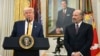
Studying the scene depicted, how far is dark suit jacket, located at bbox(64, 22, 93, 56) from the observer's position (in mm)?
3748

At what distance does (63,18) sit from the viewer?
252 inches

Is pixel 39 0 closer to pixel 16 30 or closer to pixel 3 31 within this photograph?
pixel 3 31

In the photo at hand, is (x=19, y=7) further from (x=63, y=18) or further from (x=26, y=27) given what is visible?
(x=26, y=27)

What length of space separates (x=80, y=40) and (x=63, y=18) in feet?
8.73

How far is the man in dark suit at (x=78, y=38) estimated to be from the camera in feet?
12.3

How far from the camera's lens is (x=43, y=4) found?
6465mm

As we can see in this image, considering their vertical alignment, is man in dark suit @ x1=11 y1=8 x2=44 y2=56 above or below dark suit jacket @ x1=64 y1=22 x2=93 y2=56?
above

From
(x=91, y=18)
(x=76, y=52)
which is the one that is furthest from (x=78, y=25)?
(x=91, y=18)

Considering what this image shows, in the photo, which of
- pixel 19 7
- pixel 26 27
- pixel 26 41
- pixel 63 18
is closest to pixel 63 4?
pixel 63 18

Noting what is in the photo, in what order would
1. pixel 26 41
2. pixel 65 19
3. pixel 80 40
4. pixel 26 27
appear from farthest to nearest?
1. pixel 65 19
2. pixel 80 40
3. pixel 26 27
4. pixel 26 41

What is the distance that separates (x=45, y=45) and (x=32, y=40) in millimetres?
211

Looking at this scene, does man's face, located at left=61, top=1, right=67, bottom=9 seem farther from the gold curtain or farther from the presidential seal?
A: the presidential seal

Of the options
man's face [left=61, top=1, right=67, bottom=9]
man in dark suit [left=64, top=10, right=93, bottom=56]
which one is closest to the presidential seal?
man in dark suit [left=64, top=10, right=93, bottom=56]

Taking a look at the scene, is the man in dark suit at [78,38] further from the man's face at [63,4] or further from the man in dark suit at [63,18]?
the man's face at [63,4]
